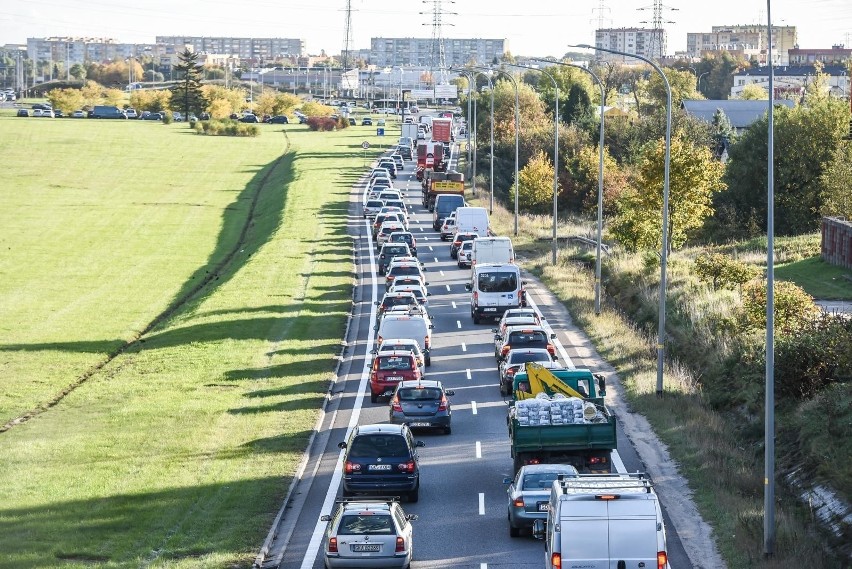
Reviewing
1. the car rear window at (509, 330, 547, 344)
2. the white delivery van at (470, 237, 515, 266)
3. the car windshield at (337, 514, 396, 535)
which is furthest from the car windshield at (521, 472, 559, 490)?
the white delivery van at (470, 237, 515, 266)

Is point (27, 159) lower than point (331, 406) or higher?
higher

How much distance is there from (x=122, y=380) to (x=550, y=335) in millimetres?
13930

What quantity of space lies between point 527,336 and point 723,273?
13.5m

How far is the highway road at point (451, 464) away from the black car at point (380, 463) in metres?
0.71

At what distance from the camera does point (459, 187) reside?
306 feet

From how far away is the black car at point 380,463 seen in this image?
25875mm

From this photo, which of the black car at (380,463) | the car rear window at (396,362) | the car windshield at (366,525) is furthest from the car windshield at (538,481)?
the car rear window at (396,362)

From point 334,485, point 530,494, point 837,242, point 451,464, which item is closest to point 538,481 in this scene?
point 530,494

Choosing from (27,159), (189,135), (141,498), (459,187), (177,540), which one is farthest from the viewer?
(189,135)

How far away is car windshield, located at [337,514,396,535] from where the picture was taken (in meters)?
20.6

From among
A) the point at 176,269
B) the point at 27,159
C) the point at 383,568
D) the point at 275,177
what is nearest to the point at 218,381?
the point at 383,568

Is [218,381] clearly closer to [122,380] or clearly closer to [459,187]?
[122,380]

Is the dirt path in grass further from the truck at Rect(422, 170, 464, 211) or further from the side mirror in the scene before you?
the side mirror

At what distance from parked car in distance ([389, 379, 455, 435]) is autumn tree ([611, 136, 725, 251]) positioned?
29678 millimetres
